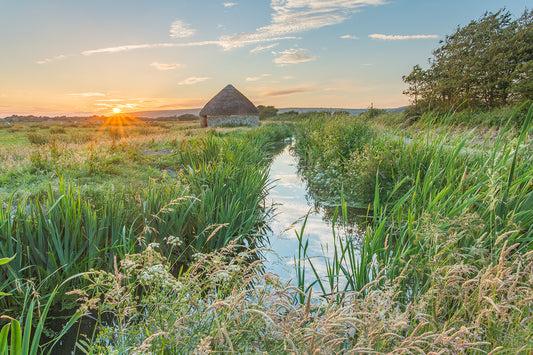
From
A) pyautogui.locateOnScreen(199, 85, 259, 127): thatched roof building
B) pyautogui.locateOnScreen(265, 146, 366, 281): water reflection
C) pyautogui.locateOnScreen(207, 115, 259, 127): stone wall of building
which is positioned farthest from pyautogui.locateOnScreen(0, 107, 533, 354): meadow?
pyautogui.locateOnScreen(199, 85, 259, 127): thatched roof building

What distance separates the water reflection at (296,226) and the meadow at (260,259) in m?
0.25

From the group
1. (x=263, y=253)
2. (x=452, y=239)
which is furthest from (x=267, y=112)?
(x=452, y=239)

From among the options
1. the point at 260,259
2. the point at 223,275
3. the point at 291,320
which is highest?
the point at 223,275

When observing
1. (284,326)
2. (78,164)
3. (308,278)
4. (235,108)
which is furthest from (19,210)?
(235,108)

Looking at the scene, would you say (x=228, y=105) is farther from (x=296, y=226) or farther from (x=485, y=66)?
(x=296, y=226)

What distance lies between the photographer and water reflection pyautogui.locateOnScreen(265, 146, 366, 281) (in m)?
4.26

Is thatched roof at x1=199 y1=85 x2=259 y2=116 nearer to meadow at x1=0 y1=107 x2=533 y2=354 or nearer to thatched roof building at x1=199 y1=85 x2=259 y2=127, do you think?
thatched roof building at x1=199 y1=85 x2=259 y2=127

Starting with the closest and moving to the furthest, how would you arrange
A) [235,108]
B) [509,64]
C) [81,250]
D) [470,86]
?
[81,250]
[509,64]
[470,86]
[235,108]

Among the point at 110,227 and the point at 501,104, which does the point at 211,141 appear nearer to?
the point at 110,227

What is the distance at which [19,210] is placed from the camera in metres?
2.91

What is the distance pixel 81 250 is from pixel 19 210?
732 mm

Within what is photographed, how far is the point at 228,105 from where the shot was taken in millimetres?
36375

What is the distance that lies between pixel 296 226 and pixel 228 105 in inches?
1282

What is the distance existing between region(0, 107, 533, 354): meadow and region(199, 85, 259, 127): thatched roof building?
2772 cm
